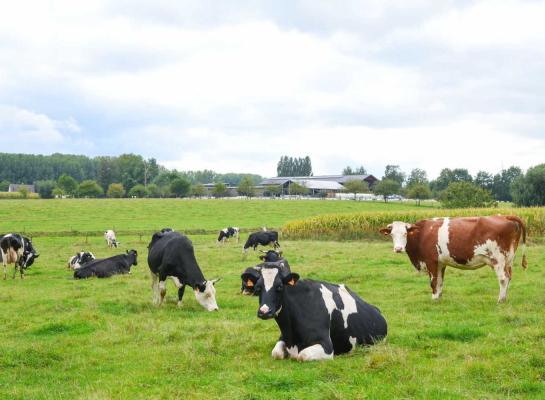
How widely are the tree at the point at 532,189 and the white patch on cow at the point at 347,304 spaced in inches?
2931

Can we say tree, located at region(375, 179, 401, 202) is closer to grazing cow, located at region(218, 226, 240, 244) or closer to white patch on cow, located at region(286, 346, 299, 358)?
grazing cow, located at region(218, 226, 240, 244)

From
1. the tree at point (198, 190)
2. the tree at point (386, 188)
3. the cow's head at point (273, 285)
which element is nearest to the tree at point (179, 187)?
the tree at point (198, 190)

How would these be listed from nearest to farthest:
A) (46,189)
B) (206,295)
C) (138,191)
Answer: (206,295), (138,191), (46,189)

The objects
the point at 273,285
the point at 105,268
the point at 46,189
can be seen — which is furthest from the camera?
the point at 46,189

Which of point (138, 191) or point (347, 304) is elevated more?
point (138, 191)

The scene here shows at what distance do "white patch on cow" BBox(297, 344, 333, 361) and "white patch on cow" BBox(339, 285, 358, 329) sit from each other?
725 millimetres

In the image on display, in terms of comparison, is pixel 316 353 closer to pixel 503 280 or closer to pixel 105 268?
pixel 503 280

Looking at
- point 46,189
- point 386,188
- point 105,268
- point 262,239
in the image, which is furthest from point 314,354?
point 46,189

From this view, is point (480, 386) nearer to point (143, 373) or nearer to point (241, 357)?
point (241, 357)

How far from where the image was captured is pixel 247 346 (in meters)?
9.53

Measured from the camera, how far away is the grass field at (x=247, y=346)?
23.7ft

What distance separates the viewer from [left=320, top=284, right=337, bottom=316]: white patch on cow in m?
9.06

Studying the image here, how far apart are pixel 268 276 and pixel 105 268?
595 inches

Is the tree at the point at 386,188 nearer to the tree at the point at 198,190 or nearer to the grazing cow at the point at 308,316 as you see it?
the tree at the point at 198,190
